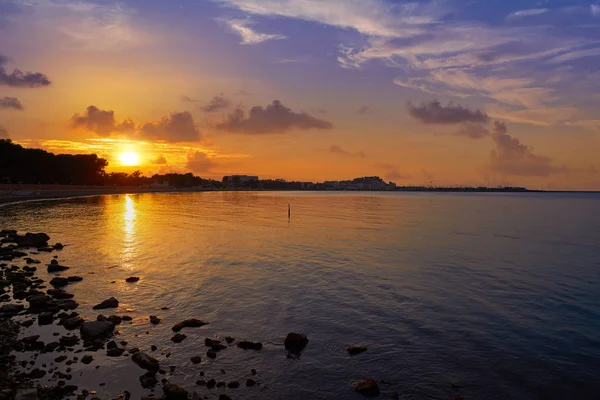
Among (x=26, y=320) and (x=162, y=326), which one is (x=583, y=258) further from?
(x=26, y=320)

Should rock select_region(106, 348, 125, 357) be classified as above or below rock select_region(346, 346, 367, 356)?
above

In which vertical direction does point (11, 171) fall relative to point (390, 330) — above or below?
above

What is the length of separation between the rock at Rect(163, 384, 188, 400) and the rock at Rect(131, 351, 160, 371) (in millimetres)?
2553

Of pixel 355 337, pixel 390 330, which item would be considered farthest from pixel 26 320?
pixel 390 330

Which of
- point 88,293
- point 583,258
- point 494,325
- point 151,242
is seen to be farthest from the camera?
point 151,242

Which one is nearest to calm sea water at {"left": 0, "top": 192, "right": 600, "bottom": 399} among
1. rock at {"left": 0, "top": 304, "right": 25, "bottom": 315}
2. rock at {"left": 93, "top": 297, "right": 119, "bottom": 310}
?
rock at {"left": 93, "top": 297, "right": 119, "bottom": 310}

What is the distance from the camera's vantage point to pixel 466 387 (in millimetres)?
16031

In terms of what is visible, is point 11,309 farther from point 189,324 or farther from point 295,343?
point 295,343

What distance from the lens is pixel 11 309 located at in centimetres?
2291

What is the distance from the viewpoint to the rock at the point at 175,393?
14070 mm

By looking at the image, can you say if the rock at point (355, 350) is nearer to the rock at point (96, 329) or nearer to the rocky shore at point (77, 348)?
the rocky shore at point (77, 348)

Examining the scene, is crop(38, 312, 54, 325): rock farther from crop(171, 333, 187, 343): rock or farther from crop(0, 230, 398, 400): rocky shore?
crop(171, 333, 187, 343): rock

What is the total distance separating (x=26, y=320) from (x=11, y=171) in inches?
7268

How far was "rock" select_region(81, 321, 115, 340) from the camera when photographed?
19625 mm
